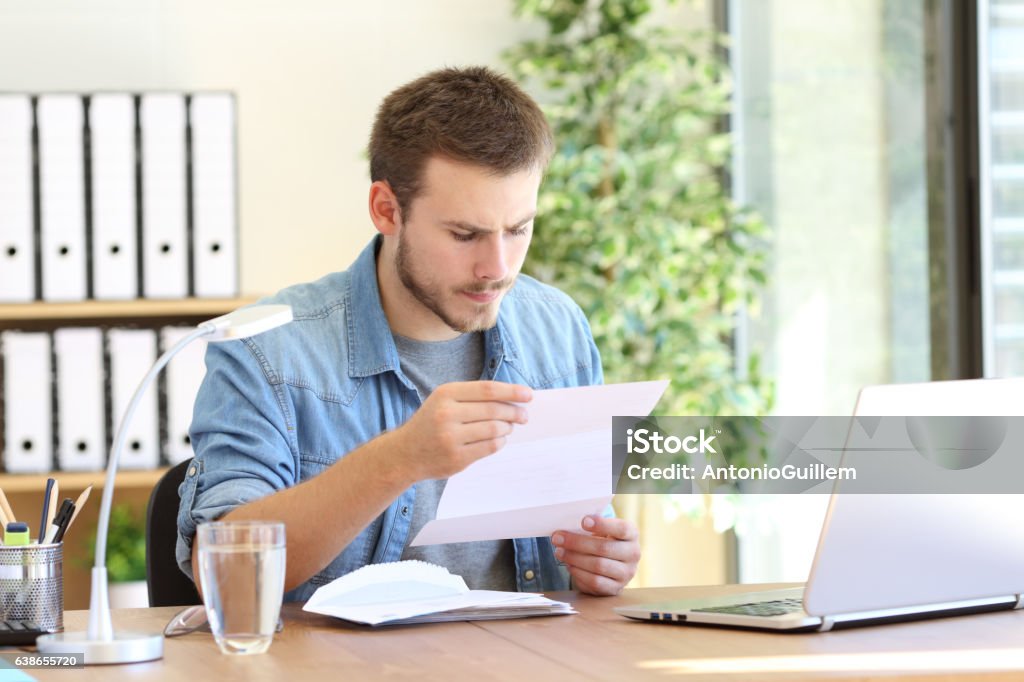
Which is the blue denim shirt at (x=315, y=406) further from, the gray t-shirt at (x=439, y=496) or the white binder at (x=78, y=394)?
the white binder at (x=78, y=394)

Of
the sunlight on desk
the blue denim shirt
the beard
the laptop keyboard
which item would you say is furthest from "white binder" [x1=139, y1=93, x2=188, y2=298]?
the sunlight on desk

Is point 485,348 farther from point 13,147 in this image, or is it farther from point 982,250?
point 13,147

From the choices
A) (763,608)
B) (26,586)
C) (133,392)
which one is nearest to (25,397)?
(133,392)

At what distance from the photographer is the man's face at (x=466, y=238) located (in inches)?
61.0

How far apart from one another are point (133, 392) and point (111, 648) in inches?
62.2

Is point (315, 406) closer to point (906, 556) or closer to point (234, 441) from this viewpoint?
point (234, 441)

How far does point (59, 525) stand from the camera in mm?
1248

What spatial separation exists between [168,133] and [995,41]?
1.54 meters

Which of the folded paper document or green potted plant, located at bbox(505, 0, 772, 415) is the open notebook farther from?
green potted plant, located at bbox(505, 0, 772, 415)

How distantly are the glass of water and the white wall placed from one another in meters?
1.98

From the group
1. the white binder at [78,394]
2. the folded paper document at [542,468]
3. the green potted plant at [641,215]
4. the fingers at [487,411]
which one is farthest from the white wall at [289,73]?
the fingers at [487,411]

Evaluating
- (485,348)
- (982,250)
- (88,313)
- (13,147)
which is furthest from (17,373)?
(982,250)

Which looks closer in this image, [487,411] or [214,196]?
[487,411]

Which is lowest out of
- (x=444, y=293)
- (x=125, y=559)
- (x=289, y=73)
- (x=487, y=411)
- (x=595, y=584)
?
(x=125, y=559)
